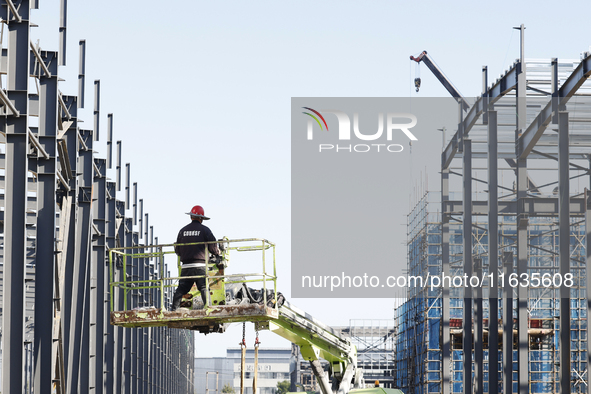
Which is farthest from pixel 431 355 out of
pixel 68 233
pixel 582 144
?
pixel 68 233

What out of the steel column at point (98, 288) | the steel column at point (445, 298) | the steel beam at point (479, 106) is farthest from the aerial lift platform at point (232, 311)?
the steel column at point (445, 298)

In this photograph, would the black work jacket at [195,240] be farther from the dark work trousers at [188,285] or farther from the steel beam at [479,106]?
the steel beam at [479,106]

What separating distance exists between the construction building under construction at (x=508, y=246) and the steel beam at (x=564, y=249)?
0.03 m

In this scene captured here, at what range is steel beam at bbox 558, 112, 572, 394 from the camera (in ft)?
66.2

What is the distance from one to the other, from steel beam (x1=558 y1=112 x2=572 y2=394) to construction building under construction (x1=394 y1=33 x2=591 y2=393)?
0.09ft

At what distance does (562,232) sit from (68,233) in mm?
12029

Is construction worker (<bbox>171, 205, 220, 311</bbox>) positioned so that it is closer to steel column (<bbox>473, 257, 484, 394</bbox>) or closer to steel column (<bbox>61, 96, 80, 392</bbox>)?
steel column (<bbox>61, 96, 80, 392</bbox>)

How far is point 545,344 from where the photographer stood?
37438 millimetres

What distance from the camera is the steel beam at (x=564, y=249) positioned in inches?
795

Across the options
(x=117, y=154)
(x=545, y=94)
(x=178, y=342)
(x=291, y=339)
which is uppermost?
(x=545, y=94)

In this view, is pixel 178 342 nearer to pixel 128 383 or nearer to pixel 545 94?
pixel 128 383

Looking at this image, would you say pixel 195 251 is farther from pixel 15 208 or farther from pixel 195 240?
pixel 15 208

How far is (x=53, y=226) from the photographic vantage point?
46.0 feet

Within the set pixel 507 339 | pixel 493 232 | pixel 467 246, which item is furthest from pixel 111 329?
pixel 467 246
